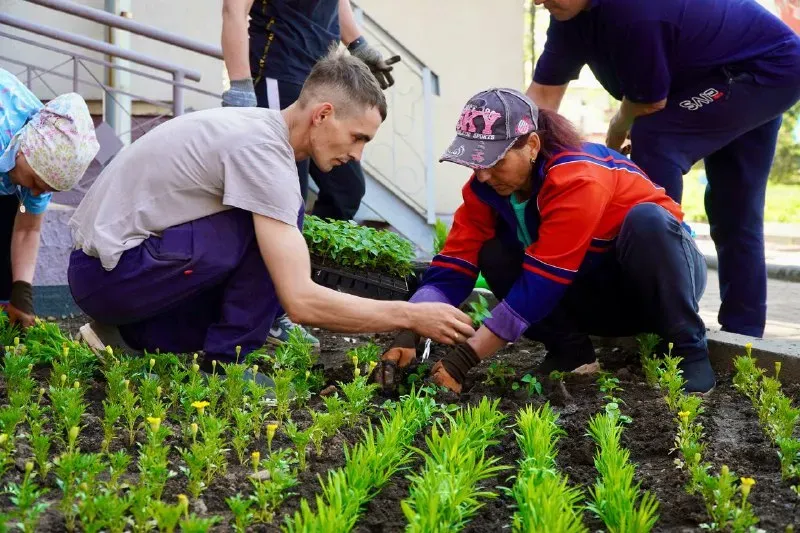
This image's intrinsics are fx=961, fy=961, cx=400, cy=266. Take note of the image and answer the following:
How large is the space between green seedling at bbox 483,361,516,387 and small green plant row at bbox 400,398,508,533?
604 mm

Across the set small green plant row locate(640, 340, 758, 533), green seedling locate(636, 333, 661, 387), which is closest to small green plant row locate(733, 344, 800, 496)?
small green plant row locate(640, 340, 758, 533)

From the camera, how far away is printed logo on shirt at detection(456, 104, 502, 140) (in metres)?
3.29

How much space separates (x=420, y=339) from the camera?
3.92m

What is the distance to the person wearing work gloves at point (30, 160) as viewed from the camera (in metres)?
3.81

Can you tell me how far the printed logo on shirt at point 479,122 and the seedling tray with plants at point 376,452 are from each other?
892 millimetres

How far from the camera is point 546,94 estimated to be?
4.63 metres

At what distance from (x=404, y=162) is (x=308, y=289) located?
657 cm

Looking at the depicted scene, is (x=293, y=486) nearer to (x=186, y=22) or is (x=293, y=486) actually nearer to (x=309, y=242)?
(x=309, y=242)

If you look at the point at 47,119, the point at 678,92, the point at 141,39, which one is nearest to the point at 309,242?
the point at 47,119

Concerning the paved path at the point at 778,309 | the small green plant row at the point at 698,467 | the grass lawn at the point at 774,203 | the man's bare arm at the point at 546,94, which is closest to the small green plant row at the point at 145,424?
the small green plant row at the point at 698,467

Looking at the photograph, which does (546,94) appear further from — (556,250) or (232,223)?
(232,223)

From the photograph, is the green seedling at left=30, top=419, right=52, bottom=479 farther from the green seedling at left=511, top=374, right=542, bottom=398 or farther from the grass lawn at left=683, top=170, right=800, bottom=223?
the grass lawn at left=683, top=170, right=800, bottom=223

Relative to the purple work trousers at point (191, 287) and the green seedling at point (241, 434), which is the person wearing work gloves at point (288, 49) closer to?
the purple work trousers at point (191, 287)

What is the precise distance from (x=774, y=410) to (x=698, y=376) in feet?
1.77
